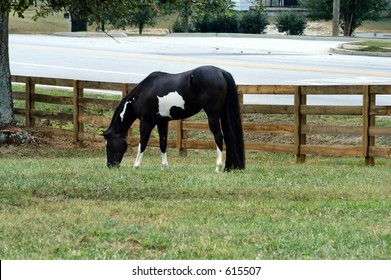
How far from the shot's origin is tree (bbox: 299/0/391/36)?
56812mm

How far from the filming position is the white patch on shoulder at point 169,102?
15516 millimetres

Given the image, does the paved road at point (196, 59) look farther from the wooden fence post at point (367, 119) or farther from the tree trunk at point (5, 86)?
the wooden fence post at point (367, 119)

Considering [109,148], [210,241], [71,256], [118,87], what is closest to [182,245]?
[210,241]

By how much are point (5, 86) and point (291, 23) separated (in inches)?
1494

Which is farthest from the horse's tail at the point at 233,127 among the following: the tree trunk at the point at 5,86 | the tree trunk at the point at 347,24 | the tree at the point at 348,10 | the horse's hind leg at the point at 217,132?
the tree trunk at the point at 347,24

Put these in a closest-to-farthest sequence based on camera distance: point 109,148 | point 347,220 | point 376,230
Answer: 1. point 376,230
2. point 347,220
3. point 109,148

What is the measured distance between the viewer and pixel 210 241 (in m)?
8.75

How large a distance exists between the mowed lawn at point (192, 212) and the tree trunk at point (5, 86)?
19.9 feet

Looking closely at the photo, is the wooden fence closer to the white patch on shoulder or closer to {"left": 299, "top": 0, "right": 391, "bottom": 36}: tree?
the white patch on shoulder


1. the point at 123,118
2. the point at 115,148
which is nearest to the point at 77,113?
the point at 123,118

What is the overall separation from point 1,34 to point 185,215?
12.3 m

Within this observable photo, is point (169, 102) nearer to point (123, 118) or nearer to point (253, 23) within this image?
point (123, 118)

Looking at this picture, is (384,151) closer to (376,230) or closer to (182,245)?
(376,230)

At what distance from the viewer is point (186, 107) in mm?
15523
